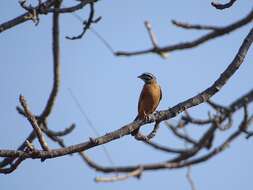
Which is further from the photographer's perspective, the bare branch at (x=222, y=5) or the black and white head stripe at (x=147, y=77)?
the black and white head stripe at (x=147, y=77)

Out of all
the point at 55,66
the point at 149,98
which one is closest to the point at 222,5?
the point at 55,66

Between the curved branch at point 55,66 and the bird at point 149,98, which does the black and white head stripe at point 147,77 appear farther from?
the curved branch at point 55,66

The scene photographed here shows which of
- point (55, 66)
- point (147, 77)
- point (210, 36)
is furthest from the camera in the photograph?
point (147, 77)

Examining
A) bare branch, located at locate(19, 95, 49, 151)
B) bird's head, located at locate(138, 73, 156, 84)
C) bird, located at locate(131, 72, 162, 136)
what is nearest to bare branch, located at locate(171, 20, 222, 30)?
bare branch, located at locate(19, 95, 49, 151)

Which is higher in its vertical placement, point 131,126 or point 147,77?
point 131,126

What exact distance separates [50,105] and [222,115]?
3.74 meters

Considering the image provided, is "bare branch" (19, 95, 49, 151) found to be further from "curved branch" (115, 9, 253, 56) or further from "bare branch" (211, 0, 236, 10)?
"bare branch" (211, 0, 236, 10)

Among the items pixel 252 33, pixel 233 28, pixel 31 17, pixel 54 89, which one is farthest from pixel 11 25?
pixel 233 28

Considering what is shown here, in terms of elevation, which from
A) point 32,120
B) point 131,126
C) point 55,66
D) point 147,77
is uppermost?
point 32,120

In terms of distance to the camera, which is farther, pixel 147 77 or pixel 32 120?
pixel 147 77

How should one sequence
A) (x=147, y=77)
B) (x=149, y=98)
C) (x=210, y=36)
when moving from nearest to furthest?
(x=210, y=36) < (x=149, y=98) < (x=147, y=77)

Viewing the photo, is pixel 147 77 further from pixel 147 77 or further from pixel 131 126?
pixel 131 126

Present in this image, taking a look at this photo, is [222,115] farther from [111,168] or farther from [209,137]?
[111,168]

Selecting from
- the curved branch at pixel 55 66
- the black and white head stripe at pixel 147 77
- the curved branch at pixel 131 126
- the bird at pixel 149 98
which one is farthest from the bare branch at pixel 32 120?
the black and white head stripe at pixel 147 77
